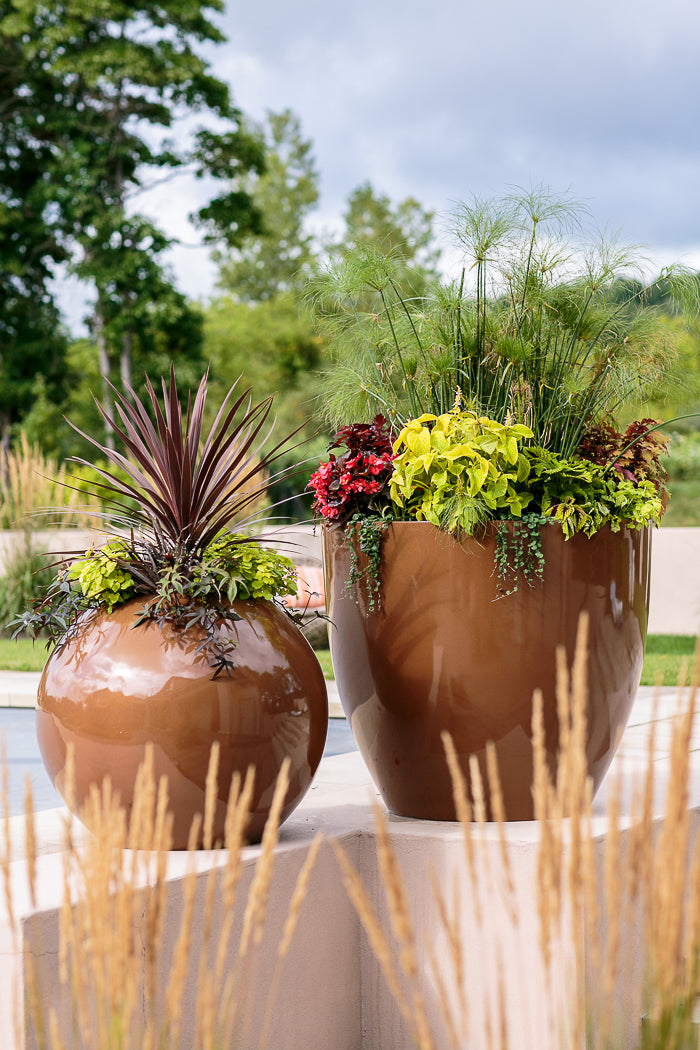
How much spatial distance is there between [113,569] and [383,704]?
2.59ft

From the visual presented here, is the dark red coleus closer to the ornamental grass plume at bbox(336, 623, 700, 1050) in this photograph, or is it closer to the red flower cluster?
the red flower cluster

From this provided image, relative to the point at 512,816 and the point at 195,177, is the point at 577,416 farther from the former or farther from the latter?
the point at 195,177

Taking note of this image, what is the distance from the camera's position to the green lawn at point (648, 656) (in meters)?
6.67

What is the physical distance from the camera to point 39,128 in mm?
20734

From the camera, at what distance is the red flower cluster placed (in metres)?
2.78

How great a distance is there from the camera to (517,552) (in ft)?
8.57

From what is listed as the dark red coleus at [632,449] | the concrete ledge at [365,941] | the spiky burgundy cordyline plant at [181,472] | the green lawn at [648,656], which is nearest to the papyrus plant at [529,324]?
the dark red coleus at [632,449]

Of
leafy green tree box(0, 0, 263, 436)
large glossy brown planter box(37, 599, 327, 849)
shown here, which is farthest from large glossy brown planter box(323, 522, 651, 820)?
leafy green tree box(0, 0, 263, 436)

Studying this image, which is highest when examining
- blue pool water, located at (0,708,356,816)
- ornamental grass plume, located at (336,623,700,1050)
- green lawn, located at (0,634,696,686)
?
ornamental grass plume, located at (336,623,700,1050)

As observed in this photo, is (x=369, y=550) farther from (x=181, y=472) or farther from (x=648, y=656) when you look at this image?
(x=648, y=656)

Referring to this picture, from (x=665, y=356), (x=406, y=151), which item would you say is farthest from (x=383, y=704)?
(x=406, y=151)

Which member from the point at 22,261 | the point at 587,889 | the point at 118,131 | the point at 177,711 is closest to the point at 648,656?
the point at 177,711

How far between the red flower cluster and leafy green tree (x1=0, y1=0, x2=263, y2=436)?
57.0 feet

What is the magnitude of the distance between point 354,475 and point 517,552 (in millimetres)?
480
